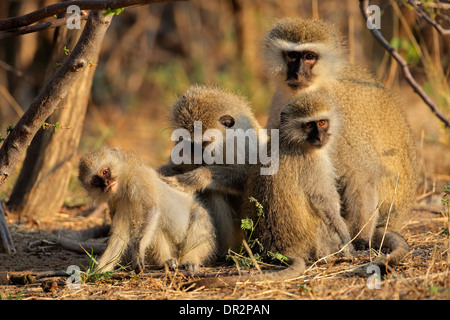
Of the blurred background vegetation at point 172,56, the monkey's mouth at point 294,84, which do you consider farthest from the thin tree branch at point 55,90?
the blurred background vegetation at point 172,56

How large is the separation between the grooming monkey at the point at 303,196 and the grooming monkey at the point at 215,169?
0.39 meters

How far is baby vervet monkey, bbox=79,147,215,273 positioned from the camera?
14.4 feet

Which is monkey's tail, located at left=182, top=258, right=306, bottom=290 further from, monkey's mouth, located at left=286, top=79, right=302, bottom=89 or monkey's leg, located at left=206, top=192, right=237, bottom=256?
monkey's mouth, located at left=286, top=79, right=302, bottom=89

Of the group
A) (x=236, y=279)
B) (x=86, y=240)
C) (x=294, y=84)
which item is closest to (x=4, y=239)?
(x=86, y=240)

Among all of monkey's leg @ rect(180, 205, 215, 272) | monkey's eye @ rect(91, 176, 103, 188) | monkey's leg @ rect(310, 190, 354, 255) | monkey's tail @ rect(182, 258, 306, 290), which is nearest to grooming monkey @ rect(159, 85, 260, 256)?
monkey's leg @ rect(180, 205, 215, 272)

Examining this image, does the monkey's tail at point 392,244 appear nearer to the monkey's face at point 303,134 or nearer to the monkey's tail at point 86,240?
the monkey's face at point 303,134

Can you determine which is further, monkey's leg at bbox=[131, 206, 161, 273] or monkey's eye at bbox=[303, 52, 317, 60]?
monkey's eye at bbox=[303, 52, 317, 60]

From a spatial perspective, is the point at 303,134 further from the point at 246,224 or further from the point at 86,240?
the point at 86,240

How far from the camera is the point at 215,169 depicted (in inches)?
192

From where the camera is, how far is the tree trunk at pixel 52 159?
19.2ft

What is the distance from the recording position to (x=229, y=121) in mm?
5027

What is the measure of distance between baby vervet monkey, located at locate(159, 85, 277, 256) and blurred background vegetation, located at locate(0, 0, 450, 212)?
440cm

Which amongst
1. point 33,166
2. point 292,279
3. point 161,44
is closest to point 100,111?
point 161,44
